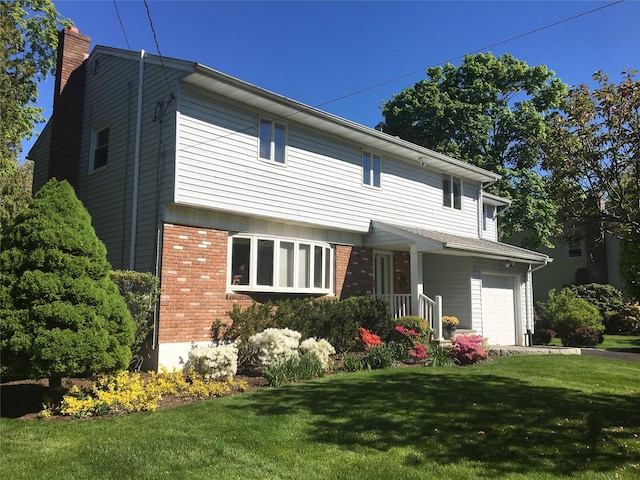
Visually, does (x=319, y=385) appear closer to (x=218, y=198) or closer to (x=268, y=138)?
(x=218, y=198)

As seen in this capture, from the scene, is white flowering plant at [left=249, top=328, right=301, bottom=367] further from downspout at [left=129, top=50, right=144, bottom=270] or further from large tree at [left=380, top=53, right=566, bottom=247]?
large tree at [left=380, top=53, right=566, bottom=247]

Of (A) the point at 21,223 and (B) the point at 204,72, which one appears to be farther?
(B) the point at 204,72

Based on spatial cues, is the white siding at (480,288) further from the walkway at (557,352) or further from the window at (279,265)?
the window at (279,265)

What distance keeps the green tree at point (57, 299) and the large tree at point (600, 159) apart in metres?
7.20

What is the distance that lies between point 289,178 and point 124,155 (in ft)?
13.4

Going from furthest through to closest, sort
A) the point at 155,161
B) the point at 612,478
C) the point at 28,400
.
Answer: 1. the point at 155,161
2. the point at 28,400
3. the point at 612,478

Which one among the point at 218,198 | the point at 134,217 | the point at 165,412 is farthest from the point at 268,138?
the point at 165,412

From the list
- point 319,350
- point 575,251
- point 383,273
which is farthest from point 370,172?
point 575,251

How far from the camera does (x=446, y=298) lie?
56.9 ft

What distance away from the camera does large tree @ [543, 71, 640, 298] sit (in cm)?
748

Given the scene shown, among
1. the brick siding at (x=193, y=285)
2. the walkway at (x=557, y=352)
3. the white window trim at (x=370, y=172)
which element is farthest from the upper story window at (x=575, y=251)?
the brick siding at (x=193, y=285)

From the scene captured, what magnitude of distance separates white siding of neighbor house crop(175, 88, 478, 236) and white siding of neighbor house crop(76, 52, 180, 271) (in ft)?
1.69

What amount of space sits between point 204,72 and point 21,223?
A: 4852 mm

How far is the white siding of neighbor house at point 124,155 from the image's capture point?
36.6 feet
